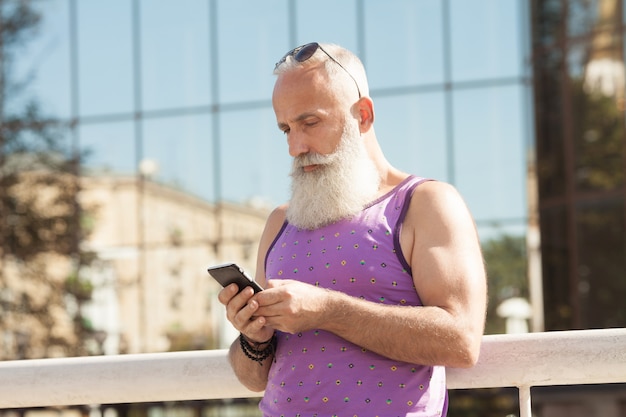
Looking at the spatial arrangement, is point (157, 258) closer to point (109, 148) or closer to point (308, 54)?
point (109, 148)

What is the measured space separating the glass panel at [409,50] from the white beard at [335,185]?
1780cm

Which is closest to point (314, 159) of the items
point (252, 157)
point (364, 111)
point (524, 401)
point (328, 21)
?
point (364, 111)

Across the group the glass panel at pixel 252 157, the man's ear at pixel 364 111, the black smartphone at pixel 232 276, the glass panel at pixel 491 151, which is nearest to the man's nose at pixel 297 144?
the man's ear at pixel 364 111

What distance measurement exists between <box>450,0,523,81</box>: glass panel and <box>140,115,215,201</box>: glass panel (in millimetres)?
4831

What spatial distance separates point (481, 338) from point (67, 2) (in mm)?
21200

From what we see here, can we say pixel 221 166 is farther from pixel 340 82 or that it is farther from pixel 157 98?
pixel 340 82

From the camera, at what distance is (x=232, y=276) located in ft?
7.13

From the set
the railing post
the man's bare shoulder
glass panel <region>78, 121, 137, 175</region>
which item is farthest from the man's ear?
glass panel <region>78, 121, 137, 175</region>

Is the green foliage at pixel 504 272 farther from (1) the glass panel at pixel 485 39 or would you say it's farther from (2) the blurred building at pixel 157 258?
(2) the blurred building at pixel 157 258

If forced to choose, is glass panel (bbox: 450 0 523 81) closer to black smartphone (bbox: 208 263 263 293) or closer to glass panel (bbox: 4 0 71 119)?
glass panel (bbox: 4 0 71 119)

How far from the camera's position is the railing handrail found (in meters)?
2.25

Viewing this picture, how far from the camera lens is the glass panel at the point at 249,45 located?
21031 millimetres

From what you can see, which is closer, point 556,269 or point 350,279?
point 350,279

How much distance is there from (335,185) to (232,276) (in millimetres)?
356
